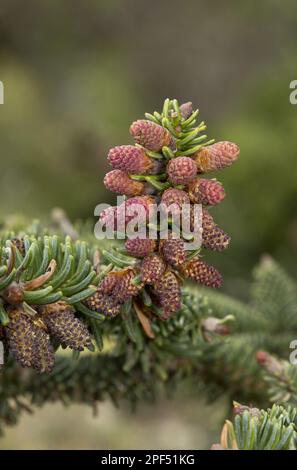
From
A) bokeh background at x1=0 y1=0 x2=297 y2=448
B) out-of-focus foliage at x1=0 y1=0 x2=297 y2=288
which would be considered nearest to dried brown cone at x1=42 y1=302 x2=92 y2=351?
bokeh background at x1=0 y1=0 x2=297 y2=448

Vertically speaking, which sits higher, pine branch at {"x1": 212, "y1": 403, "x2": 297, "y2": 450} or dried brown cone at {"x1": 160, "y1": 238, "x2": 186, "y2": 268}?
dried brown cone at {"x1": 160, "y1": 238, "x2": 186, "y2": 268}

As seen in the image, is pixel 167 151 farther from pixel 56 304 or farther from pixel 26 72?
pixel 26 72

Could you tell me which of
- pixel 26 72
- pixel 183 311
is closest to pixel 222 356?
pixel 183 311

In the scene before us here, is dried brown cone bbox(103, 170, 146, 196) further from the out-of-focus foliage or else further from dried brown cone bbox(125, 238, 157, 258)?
the out-of-focus foliage

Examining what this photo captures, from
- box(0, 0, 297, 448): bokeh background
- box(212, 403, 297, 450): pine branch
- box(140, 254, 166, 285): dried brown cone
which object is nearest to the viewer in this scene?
box(212, 403, 297, 450): pine branch

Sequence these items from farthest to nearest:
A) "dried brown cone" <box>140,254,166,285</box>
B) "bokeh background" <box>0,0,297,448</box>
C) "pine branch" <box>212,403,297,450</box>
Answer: "bokeh background" <box>0,0,297,448</box>, "dried brown cone" <box>140,254,166,285</box>, "pine branch" <box>212,403,297,450</box>

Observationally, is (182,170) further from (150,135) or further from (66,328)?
(66,328)

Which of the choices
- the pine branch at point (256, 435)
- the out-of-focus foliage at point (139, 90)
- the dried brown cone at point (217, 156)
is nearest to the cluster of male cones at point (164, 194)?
the dried brown cone at point (217, 156)

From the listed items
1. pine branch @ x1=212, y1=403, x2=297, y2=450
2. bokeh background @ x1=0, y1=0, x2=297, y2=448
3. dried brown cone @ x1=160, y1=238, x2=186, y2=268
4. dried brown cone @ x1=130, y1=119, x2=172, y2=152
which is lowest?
pine branch @ x1=212, y1=403, x2=297, y2=450
